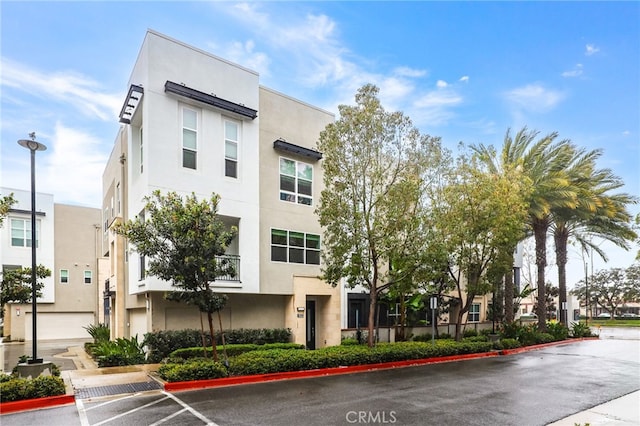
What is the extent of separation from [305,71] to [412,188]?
618cm

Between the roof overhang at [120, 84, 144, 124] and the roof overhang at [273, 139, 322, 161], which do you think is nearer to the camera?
the roof overhang at [120, 84, 144, 124]

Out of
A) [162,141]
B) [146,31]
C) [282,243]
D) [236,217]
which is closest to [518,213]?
[282,243]

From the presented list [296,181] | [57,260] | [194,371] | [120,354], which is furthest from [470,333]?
[57,260]

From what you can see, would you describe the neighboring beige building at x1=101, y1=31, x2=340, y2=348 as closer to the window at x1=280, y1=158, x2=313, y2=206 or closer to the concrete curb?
the window at x1=280, y1=158, x2=313, y2=206

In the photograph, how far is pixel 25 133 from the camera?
13633 mm

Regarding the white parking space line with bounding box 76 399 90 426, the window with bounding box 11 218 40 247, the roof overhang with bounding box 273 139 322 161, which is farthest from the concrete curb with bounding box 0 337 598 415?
the window with bounding box 11 218 40 247

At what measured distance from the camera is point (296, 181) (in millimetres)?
20656

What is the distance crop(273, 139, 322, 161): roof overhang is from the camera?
1973 centimetres

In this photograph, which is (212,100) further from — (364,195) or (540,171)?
(540,171)

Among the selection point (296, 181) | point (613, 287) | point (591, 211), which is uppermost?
point (296, 181)

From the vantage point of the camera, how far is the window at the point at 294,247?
19609mm

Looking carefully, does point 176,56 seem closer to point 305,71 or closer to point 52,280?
point 305,71

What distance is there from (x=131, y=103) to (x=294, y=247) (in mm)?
8906

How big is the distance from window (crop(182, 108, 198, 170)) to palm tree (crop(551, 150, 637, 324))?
20.9 meters
